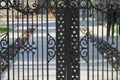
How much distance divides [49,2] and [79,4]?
0.55 meters

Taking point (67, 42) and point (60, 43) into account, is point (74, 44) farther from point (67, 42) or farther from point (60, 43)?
point (60, 43)

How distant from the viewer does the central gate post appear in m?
8.62

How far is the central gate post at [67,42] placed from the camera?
28.3 ft

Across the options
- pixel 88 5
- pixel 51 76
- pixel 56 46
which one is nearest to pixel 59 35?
pixel 56 46

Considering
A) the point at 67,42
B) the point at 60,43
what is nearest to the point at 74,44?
the point at 67,42

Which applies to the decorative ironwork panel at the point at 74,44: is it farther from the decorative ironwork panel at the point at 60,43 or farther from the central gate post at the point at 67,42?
the decorative ironwork panel at the point at 60,43

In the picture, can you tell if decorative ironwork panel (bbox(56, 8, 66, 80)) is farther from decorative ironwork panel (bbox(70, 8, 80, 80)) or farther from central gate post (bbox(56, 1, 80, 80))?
decorative ironwork panel (bbox(70, 8, 80, 80))

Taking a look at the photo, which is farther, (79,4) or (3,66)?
(3,66)

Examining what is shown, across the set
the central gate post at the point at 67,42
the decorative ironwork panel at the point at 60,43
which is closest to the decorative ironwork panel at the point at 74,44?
the central gate post at the point at 67,42

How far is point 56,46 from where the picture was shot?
8.70 metres

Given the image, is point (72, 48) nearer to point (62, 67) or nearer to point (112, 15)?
point (62, 67)

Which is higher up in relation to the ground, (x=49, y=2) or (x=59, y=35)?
(x=49, y=2)

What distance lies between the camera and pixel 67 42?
8.64 m

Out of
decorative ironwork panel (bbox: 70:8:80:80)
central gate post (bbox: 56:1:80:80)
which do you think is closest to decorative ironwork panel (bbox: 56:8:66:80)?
central gate post (bbox: 56:1:80:80)
